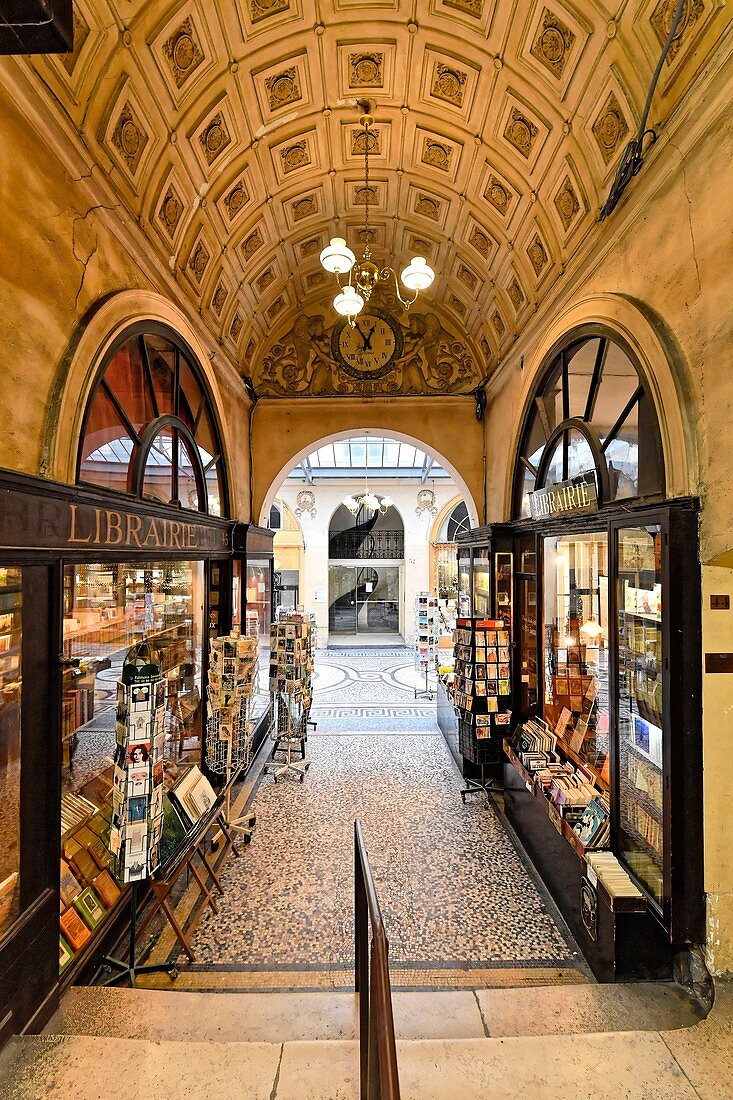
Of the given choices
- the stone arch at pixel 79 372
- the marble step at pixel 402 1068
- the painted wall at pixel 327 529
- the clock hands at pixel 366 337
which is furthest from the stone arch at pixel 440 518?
the marble step at pixel 402 1068

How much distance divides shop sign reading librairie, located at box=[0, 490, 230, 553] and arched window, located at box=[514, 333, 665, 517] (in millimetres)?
3425

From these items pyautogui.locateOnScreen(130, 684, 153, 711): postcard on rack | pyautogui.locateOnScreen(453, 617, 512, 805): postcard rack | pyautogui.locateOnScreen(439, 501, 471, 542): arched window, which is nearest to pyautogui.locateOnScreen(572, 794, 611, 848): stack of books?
pyautogui.locateOnScreen(453, 617, 512, 805): postcard rack

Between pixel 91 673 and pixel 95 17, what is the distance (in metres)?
3.96

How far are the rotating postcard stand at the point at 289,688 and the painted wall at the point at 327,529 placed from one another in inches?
372

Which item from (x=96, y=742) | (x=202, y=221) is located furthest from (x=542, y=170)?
(x=96, y=742)

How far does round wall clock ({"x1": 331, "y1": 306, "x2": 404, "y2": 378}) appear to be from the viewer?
24.4 ft

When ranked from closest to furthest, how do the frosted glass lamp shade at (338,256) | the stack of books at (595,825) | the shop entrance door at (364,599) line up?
the stack of books at (595,825) → the frosted glass lamp shade at (338,256) → the shop entrance door at (364,599)

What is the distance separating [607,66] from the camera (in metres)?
3.24

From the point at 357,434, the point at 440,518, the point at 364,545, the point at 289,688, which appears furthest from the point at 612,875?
the point at 364,545

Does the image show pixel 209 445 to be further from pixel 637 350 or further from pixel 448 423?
pixel 637 350

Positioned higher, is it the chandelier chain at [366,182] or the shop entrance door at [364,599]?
the chandelier chain at [366,182]

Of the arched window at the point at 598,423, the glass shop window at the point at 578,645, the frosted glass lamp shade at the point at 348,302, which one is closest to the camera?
the arched window at the point at 598,423

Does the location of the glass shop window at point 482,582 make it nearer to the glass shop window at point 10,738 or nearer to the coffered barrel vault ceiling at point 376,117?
the coffered barrel vault ceiling at point 376,117

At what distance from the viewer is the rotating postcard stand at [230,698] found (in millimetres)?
4898
